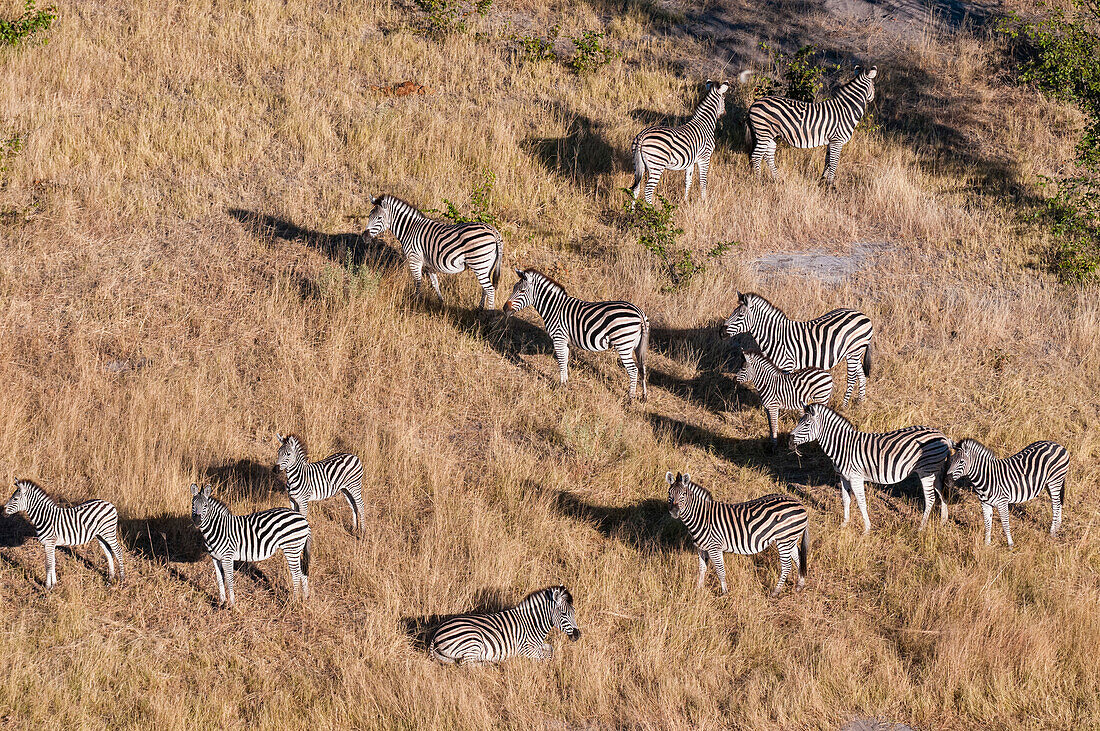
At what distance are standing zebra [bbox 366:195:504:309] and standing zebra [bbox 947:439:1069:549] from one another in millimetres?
6420

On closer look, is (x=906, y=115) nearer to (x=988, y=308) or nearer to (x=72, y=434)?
(x=988, y=308)

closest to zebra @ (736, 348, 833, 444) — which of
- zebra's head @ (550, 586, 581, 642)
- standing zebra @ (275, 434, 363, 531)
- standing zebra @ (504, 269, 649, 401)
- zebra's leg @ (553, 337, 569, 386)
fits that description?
standing zebra @ (504, 269, 649, 401)

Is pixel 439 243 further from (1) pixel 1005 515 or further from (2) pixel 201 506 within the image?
(1) pixel 1005 515

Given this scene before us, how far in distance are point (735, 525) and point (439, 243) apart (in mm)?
6042

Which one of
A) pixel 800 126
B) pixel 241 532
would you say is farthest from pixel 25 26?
pixel 800 126

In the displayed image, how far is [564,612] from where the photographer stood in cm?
874

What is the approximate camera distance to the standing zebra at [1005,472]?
10203 mm

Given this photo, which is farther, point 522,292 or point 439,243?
point 439,243

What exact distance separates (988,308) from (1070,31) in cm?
704

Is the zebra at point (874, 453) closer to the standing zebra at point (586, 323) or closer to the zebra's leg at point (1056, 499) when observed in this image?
the zebra's leg at point (1056, 499)

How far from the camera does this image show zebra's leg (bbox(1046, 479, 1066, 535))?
10438 millimetres

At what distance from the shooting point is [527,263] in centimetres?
1515

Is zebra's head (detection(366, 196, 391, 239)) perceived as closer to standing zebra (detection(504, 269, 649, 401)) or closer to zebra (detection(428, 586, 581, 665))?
standing zebra (detection(504, 269, 649, 401))

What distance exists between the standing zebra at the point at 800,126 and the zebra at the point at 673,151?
2.85 feet
